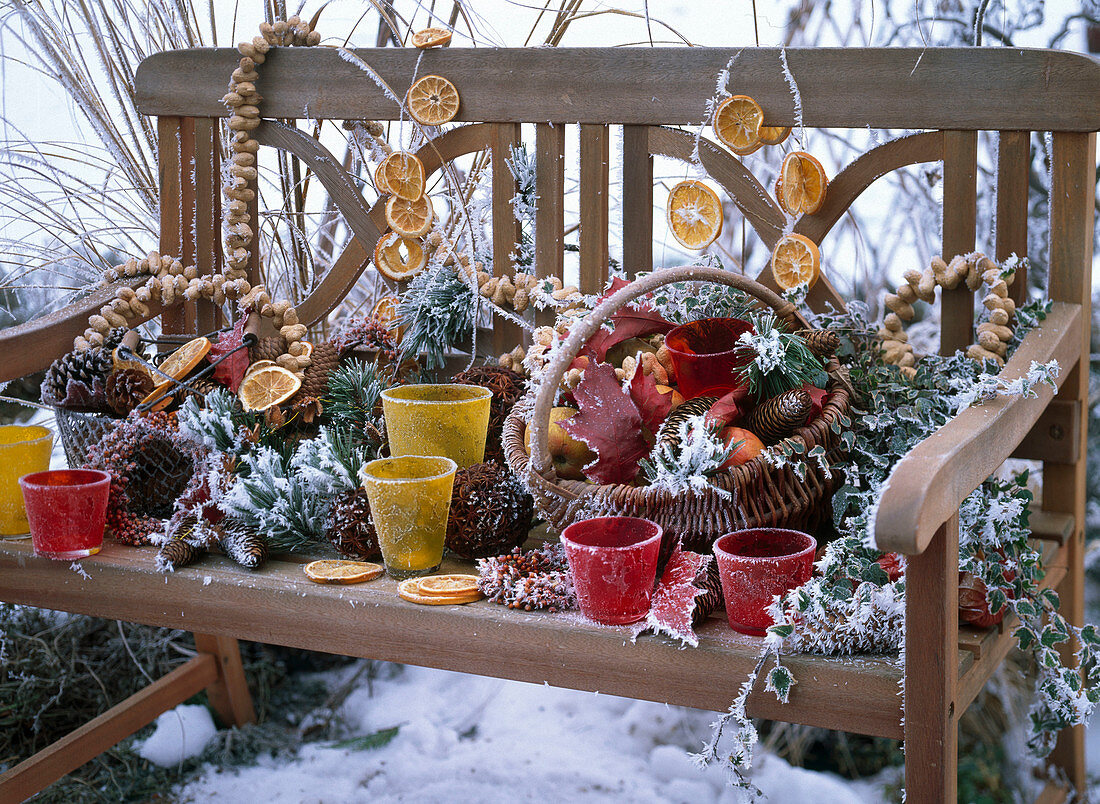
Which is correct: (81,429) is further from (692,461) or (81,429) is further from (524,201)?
(692,461)

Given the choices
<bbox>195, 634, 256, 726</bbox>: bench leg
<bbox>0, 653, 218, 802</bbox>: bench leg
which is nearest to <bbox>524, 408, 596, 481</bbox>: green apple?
<bbox>0, 653, 218, 802</bbox>: bench leg

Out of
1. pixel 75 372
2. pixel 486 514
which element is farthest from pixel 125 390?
pixel 486 514

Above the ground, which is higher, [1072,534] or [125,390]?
[125,390]

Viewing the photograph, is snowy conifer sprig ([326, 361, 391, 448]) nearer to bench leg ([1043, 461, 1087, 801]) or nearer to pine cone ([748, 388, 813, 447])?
pine cone ([748, 388, 813, 447])

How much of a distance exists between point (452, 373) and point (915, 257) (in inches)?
30.2

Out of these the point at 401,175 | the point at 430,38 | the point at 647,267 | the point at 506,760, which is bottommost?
the point at 506,760

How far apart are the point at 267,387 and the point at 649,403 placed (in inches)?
20.8

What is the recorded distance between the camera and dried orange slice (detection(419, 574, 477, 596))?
891mm

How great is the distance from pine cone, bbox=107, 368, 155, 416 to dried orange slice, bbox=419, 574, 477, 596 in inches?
18.2

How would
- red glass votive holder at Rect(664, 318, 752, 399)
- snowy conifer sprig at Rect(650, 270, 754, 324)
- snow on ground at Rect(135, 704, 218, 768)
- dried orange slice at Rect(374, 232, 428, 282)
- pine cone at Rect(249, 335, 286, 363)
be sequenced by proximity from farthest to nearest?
snow on ground at Rect(135, 704, 218, 768)
dried orange slice at Rect(374, 232, 428, 282)
pine cone at Rect(249, 335, 286, 363)
snowy conifer sprig at Rect(650, 270, 754, 324)
red glass votive holder at Rect(664, 318, 752, 399)

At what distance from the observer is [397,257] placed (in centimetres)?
141

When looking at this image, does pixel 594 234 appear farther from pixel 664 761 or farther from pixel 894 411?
pixel 664 761

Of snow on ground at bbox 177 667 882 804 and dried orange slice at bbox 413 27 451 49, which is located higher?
dried orange slice at bbox 413 27 451 49

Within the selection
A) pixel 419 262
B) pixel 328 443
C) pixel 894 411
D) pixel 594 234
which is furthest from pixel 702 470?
pixel 419 262
